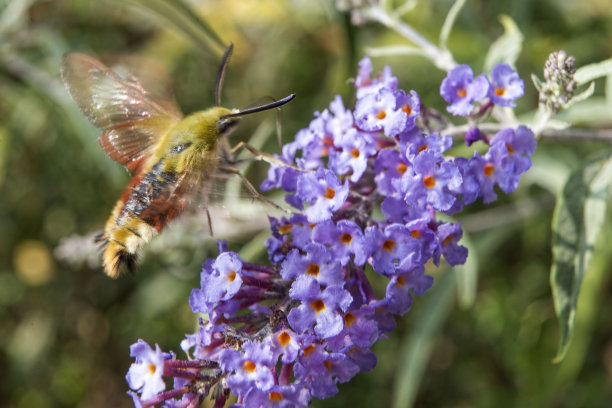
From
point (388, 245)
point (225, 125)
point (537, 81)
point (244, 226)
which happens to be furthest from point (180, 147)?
point (244, 226)

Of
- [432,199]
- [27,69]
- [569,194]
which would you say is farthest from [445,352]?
[27,69]

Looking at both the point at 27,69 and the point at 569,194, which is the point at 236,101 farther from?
the point at 569,194

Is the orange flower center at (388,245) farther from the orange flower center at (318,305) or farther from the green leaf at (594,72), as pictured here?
the green leaf at (594,72)

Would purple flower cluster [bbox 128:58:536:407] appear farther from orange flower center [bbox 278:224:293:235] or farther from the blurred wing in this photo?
the blurred wing

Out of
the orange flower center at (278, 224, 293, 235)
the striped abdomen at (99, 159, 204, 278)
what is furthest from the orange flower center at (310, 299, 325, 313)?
the striped abdomen at (99, 159, 204, 278)

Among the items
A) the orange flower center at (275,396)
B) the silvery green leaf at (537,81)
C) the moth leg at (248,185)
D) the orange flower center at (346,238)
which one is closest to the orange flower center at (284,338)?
the orange flower center at (275,396)
